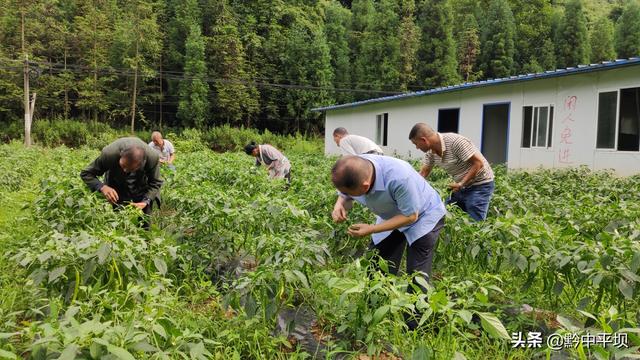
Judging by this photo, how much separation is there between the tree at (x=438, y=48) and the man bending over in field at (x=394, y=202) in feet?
99.5

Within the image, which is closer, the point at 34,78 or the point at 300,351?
the point at 300,351

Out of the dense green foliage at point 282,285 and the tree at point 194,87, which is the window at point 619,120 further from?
the tree at point 194,87

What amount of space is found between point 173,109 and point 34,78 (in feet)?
26.7

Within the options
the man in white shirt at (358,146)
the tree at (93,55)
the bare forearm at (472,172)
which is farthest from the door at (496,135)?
the tree at (93,55)

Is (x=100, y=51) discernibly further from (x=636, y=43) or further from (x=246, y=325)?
(x=636, y=43)

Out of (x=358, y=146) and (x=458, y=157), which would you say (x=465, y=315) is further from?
(x=358, y=146)

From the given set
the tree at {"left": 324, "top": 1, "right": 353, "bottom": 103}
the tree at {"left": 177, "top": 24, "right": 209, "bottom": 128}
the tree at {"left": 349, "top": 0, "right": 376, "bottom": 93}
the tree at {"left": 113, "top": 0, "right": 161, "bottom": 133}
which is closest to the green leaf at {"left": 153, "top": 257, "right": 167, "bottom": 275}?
the tree at {"left": 177, "top": 24, "right": 209, "bottom": 128}

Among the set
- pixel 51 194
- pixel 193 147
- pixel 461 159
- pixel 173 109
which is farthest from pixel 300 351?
pixel 173 109

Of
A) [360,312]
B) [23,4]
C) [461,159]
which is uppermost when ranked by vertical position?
[23,4]

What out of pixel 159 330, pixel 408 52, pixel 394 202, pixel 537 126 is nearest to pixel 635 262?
pixel 394 202

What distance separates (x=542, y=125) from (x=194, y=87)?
23758 millimetres

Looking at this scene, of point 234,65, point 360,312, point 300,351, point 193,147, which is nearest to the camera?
point 360,312

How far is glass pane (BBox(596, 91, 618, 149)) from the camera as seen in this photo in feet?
31.1

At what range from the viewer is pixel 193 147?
2659 centimetres
